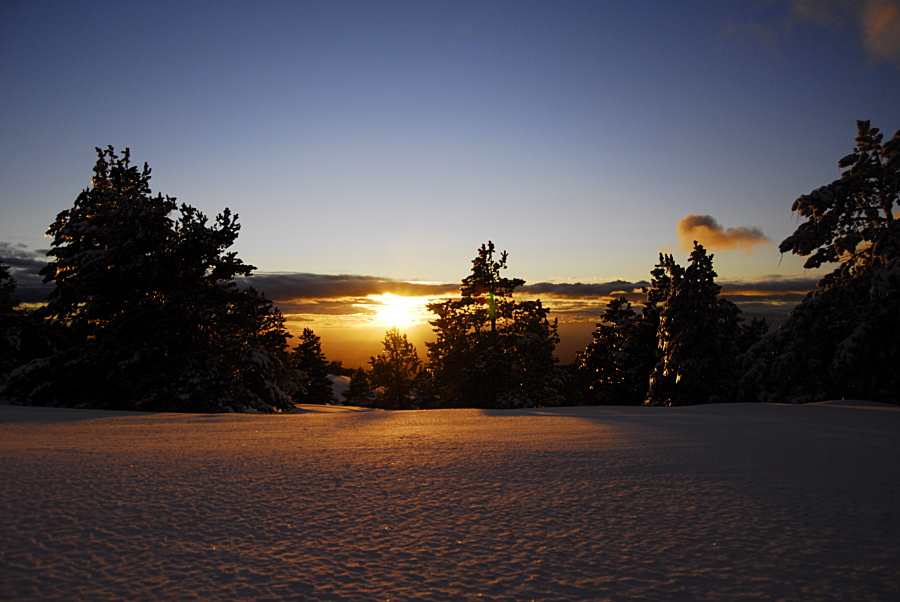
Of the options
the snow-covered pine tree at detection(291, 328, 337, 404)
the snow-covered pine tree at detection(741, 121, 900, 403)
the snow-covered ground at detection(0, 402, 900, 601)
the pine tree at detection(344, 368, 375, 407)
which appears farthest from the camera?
the pine tree at detection(344, 368, 375, 407)

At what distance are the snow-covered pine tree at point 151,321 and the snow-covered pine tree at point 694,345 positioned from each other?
72.5 feet

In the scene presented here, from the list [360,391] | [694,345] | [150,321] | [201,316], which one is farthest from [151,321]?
[360,391]

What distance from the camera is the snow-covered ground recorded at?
2.79m

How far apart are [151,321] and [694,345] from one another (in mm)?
28344

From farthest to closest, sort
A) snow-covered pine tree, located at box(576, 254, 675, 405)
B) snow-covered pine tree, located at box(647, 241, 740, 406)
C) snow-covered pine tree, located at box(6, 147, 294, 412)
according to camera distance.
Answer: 1. snow-covered pine tree, located at box(576, 254, 675, 405)
2. snow-covered pine tree, located at box(647, 241, 740, 406)
3. snow-covered pine tree, located at box(6, 147, 294, 412)

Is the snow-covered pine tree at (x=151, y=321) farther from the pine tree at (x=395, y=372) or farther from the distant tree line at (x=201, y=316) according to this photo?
the pine tree at (x=395, y=372)

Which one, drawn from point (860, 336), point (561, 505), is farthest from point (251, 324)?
point (860, 336)

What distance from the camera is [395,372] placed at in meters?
61.2

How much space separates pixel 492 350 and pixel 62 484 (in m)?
28.6

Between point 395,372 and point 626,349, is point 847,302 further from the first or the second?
point 395,372

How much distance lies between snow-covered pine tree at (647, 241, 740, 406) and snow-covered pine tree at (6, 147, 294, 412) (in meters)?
22.1

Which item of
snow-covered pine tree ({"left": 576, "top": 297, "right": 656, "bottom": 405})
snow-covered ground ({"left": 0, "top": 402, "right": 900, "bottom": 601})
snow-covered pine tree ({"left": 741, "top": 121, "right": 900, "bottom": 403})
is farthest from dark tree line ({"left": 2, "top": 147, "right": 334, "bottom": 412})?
snow-covered pine tree ({"left": 576, "top": 297, "right": 656, "bottom": 405})

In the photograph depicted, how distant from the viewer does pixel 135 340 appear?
19938 millimetres

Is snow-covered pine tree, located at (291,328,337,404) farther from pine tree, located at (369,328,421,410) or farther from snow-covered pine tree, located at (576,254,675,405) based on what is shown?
snow-covered pine tree, located at (576,254,675,405)
